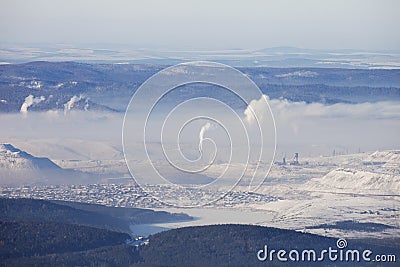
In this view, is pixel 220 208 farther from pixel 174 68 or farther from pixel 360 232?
pixel 174 68

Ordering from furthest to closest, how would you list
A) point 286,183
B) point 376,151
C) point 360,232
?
point 376,151 → point 286,183 → point 360,232

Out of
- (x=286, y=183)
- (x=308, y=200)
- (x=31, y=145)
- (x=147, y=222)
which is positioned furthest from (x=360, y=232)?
(x=31, y=145)

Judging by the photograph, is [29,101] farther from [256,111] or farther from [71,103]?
[256,111]

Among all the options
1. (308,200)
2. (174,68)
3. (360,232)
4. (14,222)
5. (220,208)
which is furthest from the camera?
(174,68)
